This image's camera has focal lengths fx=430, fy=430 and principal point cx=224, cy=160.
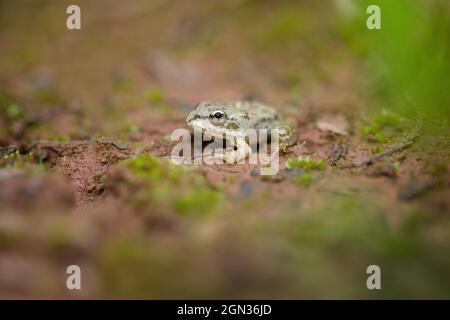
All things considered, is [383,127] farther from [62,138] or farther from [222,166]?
[62,138]

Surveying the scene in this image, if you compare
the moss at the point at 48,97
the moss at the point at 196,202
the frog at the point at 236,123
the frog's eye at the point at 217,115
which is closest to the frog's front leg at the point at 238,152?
the frog at the point at 236,123

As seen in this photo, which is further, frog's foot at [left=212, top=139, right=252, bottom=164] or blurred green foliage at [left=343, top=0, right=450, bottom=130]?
A: frog's foot at [left=212, top=139, right=252, bottom=164]

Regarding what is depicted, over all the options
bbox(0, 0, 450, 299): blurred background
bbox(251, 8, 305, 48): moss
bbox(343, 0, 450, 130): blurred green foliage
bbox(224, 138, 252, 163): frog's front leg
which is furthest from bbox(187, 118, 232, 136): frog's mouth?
bbox(251, 8, 305, 48): moss

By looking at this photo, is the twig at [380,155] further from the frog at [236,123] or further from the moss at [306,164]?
the frog at [236,123]

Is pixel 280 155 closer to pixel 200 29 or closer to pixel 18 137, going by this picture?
pixel 18 137

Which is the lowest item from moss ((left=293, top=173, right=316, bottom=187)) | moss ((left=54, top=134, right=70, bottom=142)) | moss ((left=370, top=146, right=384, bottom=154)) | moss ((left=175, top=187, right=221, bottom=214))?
moss ((left=175, top=187, right=221, bottom=214))

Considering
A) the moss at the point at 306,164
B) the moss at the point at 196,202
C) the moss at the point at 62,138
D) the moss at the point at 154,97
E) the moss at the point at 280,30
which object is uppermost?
the moss at the point at 280,30

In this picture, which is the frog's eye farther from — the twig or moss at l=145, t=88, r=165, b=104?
moss at l=145, t=88, r=165, b=104
